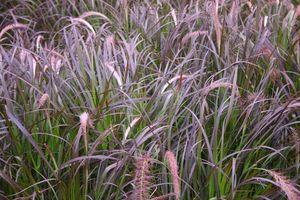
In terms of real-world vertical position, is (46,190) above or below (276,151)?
below

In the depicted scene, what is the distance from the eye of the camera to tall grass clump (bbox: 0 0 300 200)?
236 centimetres

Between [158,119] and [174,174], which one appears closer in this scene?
[174,174]

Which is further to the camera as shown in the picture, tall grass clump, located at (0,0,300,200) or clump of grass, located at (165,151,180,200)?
tall grass clump, located at (0,0,300,200)

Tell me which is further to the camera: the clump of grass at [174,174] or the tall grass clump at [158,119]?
the tall grass clump at [158,119]

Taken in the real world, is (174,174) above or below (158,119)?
above

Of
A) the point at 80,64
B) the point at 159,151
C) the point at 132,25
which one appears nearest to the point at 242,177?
the point at 159,151

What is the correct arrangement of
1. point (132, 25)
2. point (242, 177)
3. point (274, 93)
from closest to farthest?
point (242, 177)
point (274, 93)
point (132, 25)

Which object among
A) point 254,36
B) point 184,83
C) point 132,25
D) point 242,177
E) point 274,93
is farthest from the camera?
point 132,25

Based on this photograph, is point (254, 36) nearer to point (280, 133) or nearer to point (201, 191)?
point (280, 133)

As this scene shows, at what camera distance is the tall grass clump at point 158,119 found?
7.73ft

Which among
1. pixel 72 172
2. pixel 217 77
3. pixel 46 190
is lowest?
pixel 46 190

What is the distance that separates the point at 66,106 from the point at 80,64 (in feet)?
1.24

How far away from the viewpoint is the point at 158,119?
2582mm

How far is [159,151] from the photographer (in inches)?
99.3
